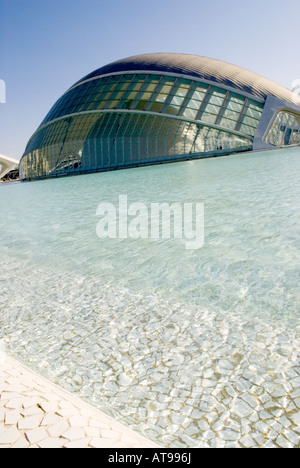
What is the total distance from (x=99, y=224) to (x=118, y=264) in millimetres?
2395

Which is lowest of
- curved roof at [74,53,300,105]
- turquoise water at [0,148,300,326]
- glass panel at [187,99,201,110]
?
turquoise water at [0,148,300,326]

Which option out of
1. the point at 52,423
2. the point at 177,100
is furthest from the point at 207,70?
the point at 52,423

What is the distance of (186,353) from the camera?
2320mm

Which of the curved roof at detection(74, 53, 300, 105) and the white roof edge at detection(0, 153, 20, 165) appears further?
the white roof edge at detection(0, 153, 20, 165)

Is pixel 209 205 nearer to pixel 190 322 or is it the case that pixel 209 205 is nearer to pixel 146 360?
pixel 190 322

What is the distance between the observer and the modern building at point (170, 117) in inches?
1040

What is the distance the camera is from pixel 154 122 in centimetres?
2652

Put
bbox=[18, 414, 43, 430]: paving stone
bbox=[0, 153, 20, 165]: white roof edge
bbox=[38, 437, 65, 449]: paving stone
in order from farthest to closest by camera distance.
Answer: bbox=[0, 153, 20, 165]: white roof edge → bbox=[18, 414, 43, 430]: paving stone → bbox=[38, 437, 65, 449]: paving stone

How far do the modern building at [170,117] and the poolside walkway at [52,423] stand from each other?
25.9 metres

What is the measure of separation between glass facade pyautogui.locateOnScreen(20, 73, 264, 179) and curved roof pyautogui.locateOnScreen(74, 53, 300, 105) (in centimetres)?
83

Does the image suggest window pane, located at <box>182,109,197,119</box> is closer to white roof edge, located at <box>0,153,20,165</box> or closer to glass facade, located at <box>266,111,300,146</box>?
glass facade, located at <box>266,111,300,146</box>

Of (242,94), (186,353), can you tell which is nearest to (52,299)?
(186,353)

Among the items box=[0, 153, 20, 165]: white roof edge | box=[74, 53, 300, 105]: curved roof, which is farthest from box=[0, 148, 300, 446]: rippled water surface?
box=[0, 153, 20, 165]: white roof edge

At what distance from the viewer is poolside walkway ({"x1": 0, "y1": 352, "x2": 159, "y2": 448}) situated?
4.86 ft
